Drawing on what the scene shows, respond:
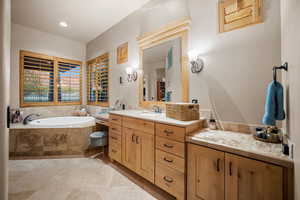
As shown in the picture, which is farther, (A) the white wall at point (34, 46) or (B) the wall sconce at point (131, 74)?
(A) the white wall at point (34, 46)

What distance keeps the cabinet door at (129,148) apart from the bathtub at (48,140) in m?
1.23

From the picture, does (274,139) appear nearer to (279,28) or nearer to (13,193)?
(279,28)

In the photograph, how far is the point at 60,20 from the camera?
125 inches

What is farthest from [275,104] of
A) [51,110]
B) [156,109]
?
[51,110]

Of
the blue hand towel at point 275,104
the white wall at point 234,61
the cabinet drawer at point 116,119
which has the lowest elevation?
the cabinet drawer at point 116,119

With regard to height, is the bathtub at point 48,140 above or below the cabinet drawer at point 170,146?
below

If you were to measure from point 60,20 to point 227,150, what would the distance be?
4.09 meters

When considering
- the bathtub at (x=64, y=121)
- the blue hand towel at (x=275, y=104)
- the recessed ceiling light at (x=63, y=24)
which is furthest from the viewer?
the recessed ceiling light at (x=63, y=24)

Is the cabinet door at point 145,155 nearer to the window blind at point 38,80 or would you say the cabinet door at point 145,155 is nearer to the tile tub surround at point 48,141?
the tile tub surround at point 48,141

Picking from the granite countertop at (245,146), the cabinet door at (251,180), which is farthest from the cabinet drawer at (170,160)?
the cabinet door at (251,180)

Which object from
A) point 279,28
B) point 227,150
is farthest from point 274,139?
point 279,28

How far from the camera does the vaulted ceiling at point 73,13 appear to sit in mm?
2590

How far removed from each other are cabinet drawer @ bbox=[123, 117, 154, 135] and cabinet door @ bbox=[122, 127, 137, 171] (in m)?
0.08

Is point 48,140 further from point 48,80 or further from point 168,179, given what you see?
point 168,179
